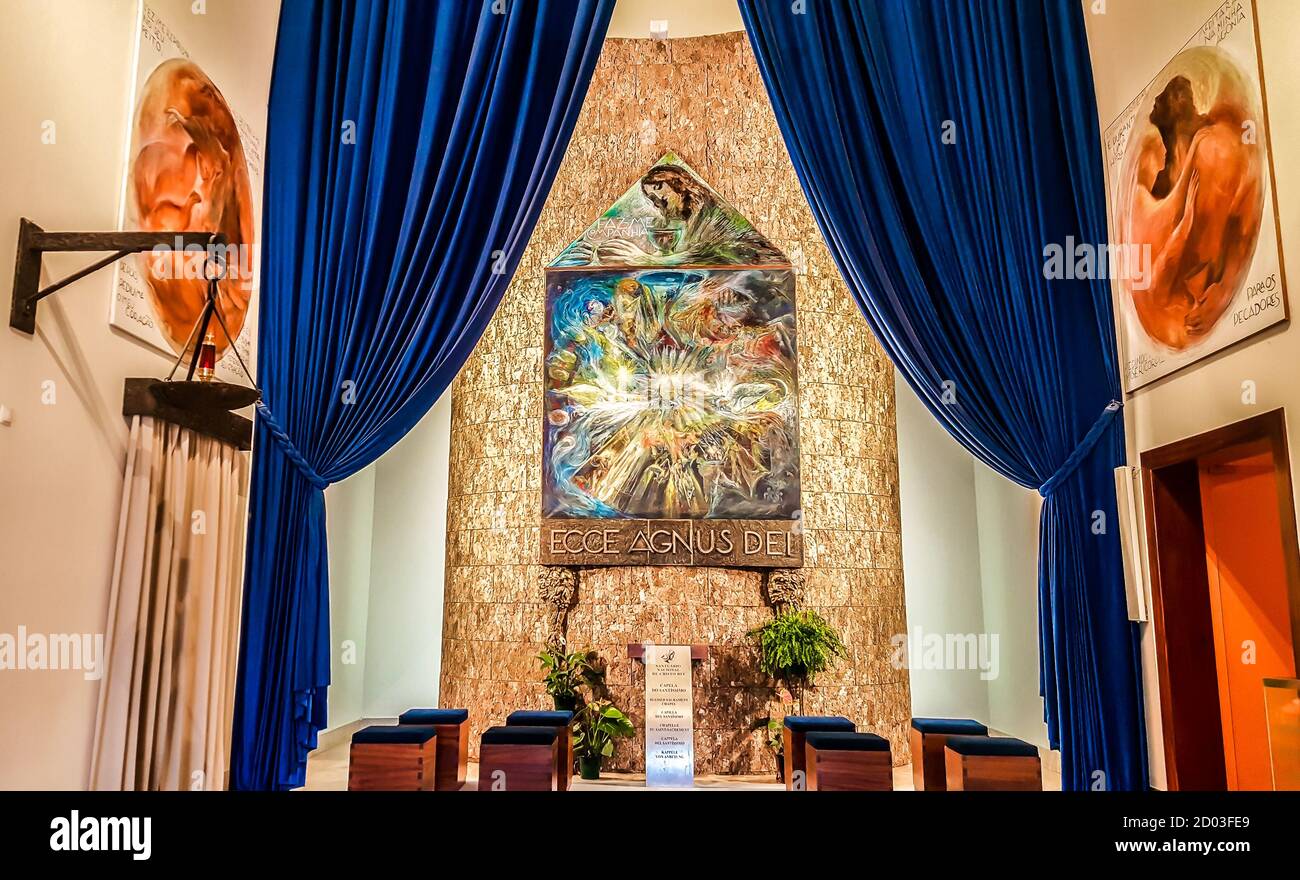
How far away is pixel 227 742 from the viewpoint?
148 inches

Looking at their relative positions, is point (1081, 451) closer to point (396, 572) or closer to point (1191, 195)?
point (1191, 195)

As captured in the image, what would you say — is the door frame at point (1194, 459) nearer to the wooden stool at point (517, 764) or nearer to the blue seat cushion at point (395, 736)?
the wooden stool at point (517, 764)

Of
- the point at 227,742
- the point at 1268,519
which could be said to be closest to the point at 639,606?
the point at 227,742

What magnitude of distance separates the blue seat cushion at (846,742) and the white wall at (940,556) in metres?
4.20

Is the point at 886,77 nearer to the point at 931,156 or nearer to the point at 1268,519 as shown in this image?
the point at 931,156

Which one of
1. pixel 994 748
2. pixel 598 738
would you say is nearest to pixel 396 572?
pixel 598 738

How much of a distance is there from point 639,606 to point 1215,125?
5.27 m

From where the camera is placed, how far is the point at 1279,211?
11.0 feet

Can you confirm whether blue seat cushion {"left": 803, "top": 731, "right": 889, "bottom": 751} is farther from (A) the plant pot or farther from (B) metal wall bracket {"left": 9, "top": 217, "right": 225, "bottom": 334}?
(B) metal wall bracket {"left": 9, "top": 217, "right": 225, "bottom": 334}

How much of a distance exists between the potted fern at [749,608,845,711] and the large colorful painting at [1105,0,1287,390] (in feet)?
11.5

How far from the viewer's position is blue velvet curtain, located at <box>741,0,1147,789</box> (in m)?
4.21

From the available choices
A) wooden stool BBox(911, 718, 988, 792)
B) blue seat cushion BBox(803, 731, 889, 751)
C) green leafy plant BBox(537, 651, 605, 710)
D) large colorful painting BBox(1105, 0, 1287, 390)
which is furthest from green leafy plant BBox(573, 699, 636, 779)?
large colorful painting BBox(1105, 0, 1287, 390)

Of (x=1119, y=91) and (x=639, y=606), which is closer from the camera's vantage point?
(x=1119, y=91)

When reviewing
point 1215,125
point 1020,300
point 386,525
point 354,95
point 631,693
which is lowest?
point 631,693
